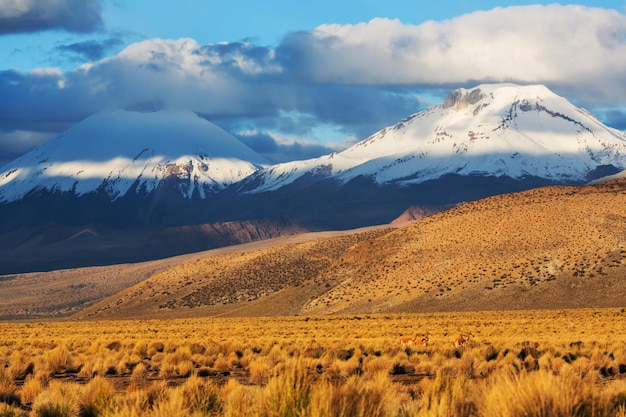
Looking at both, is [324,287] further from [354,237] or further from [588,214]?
[354,237]

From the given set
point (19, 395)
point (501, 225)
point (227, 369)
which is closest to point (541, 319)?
point (227, 369)

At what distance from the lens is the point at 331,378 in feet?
69.7

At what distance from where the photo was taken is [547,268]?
84688 mm

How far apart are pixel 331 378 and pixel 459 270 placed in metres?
69.7

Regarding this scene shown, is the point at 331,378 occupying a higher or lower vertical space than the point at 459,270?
lower

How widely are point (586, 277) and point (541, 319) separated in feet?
95.4

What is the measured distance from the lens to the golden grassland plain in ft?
38.6

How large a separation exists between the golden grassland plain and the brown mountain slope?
111 feet

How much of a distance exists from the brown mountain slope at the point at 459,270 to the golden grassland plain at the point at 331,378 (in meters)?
33.8

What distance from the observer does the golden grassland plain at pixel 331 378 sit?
11773 millimetres

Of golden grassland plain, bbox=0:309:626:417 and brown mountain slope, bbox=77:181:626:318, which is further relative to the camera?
brown mountain slope, bbox=77:181:626:318

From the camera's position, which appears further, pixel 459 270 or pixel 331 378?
pixel 459 270

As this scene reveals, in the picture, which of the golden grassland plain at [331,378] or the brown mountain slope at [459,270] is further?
the brown mountain slope at [459,270]

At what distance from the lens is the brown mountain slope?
80.8 m
